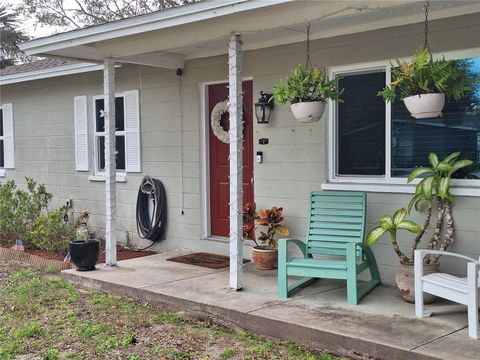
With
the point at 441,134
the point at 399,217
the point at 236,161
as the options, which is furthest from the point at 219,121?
the point at 399,217

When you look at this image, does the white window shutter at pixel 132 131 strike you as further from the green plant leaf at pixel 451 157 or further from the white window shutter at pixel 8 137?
the green plant leaf at pixel 451 157

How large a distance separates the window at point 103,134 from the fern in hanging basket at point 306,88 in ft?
11.5

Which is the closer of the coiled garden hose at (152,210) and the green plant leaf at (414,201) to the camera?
the green plant leaf at (414,201)

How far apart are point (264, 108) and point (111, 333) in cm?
286

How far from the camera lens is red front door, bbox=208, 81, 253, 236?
648cm

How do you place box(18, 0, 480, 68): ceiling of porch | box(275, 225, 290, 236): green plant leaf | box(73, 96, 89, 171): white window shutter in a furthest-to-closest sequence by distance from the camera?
box(73, 96, 89, 171): white window shutter < box(275, 225, 290, 236): green plant leaf < box(18, 0, 480, 68): ceiling of porch

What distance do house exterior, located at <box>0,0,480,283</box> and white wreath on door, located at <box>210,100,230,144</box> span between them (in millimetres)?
152

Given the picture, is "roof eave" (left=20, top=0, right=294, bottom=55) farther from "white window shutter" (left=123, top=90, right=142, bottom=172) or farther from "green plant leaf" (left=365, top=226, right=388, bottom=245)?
"green plant leaf" (left=365, top=226, right=388, bottom=245)

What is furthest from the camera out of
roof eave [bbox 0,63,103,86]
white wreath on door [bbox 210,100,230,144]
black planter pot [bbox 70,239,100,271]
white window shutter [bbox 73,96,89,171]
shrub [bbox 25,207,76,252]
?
white window shutter [bbox 73,96,89,171]

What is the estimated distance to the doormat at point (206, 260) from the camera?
611 cm

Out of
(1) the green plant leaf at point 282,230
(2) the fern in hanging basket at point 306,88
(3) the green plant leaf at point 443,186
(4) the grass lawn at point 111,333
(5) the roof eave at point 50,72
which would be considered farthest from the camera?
(5) the roof eave at point 50,72

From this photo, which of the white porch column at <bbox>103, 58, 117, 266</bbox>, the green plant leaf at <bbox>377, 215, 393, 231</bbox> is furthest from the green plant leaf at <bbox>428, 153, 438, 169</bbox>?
the white porch column at <bbox>103, 58, 117, 266</bbox>

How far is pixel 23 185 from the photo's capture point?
9.69 metres

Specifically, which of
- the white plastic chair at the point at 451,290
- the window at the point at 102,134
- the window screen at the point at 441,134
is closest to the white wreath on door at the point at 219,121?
the window at the point at 102,134
